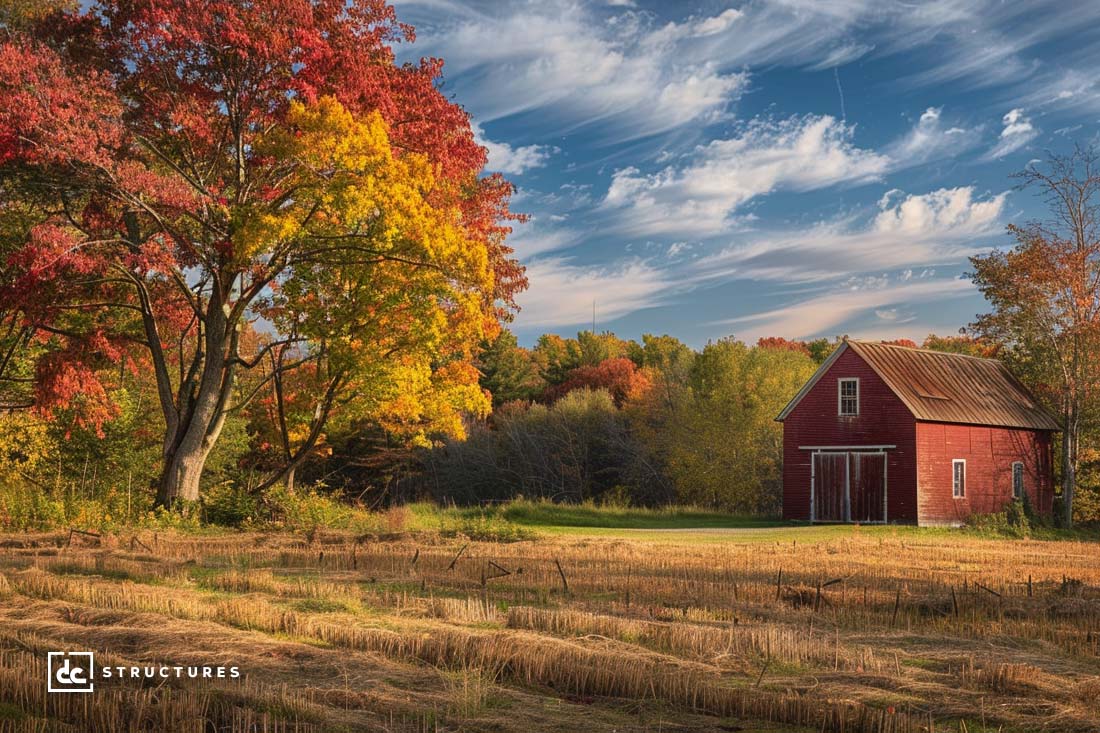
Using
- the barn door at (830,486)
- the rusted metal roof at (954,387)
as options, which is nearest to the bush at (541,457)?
the barn door at (830,486)

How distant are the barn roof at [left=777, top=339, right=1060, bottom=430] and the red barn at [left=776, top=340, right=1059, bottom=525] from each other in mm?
60

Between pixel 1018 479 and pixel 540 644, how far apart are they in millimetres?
39650

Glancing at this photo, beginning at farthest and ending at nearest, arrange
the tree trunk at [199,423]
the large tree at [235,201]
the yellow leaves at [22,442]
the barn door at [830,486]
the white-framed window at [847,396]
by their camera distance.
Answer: the white-framed window at [847,396], the barn door at [830,486], the yellow leaves at [22,442], the tree trunk at [199,423], the large tree at [235,201]

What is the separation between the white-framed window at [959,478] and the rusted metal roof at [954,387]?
1.69 meters

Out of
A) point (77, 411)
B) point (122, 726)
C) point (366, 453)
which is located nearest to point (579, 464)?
point (366, 453)

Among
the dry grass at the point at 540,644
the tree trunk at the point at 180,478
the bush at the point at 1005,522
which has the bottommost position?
the bush at the point at 1005,522

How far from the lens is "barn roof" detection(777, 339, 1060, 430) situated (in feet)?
132

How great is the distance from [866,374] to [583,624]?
32.4 metres

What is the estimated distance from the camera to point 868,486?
4006cm

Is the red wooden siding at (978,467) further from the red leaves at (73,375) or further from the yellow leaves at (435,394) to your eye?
the red leaves at (73,375)

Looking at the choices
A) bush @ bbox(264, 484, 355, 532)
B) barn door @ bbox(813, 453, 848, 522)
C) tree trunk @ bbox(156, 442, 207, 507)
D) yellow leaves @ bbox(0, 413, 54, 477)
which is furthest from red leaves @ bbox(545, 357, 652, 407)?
tree trunk @ bbox(156, 442, 207, 507)

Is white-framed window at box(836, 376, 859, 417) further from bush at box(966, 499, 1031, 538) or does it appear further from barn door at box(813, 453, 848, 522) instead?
bush at box(966, 499, 1031, 538)

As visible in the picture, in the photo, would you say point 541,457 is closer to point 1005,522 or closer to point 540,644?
point 1005,522

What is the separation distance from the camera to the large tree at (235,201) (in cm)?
2347
